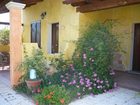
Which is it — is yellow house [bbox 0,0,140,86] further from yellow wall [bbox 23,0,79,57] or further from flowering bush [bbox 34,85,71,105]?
flowering bush [bbox 34,85,71,105]

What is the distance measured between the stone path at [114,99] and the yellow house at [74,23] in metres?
2.94

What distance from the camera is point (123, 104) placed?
5.10 meters

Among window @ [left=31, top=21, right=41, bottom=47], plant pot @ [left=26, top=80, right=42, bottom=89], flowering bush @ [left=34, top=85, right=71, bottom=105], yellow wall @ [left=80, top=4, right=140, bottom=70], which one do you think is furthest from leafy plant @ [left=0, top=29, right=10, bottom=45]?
flowering bush @ [left=34, top=85, right=71, bottom=105]

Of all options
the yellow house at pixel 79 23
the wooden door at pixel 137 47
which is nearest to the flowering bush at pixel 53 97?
the yellow house at pixel 79 23

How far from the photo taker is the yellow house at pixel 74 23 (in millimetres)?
8219

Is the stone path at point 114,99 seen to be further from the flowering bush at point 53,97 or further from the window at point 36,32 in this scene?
the window at point 36,32

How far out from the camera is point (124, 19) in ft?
29.1

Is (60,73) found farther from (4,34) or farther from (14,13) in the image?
(4,34)

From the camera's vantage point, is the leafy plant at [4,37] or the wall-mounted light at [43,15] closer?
the wall-mounted light at [43,15]

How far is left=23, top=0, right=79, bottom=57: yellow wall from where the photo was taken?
8.22 meters

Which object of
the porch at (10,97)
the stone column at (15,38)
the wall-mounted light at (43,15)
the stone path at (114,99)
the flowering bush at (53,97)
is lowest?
the porch at (10,97)

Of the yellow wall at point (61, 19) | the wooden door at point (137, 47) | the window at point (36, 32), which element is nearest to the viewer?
the yellow wall at point (61, 19)

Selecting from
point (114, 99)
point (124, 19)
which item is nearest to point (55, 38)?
point (124, 19)

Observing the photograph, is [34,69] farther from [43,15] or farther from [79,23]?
[43,15]
